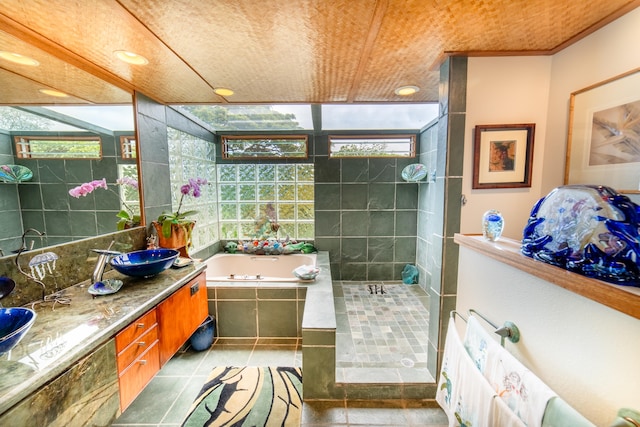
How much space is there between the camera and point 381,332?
7.85ft

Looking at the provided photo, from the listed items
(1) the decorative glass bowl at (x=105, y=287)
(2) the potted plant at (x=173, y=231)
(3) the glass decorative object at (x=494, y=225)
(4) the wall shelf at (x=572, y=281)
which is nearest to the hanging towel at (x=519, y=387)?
(4) the wall shelf at (x=572, y=281)

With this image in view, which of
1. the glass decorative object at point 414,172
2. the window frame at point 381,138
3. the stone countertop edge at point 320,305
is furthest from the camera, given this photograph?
the window frame at point 381,138

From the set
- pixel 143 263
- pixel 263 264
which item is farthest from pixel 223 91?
pixel 263 264

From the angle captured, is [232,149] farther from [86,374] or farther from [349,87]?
[86,374]

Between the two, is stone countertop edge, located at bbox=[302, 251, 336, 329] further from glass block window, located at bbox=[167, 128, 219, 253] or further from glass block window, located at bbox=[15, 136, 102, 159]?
glass block window, located at bbox=[15, 136, 102, 159]

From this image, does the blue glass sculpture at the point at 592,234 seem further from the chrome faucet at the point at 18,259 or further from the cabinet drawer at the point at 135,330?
the chrome faucet at the point at 18,259

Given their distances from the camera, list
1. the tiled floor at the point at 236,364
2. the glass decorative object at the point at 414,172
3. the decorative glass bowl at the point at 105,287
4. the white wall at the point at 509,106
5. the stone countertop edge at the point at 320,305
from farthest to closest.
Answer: the glass decorative object at the point at 414,172 < the stone countertop edge at the point at 320,305 < the tiled floor at the point at 236,364 < the white wall at the point at 509,106 < the decorative glass bowl at the point at 105,287

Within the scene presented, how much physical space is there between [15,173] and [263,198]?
2551mm

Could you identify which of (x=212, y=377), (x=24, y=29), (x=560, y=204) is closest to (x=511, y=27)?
(x=560, y=204)

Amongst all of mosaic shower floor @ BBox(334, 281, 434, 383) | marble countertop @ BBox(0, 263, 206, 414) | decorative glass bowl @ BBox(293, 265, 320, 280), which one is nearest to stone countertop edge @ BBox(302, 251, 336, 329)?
decorative glass bowl @ BBox(293, 265, 320, 280)

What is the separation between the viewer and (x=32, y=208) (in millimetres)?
1266

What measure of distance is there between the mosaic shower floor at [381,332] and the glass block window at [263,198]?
1203mm

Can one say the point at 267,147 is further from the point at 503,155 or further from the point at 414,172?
the point at 503,155

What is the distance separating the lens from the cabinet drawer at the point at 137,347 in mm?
1091
